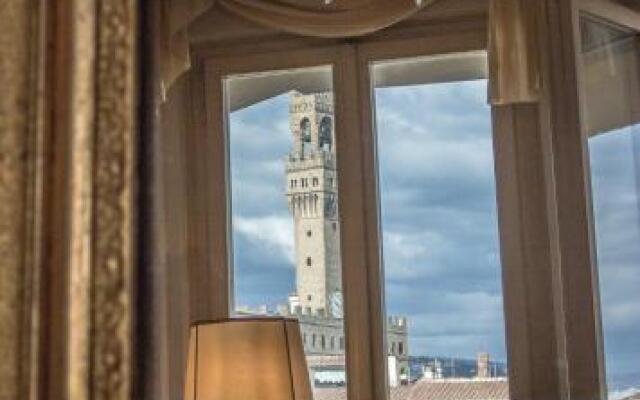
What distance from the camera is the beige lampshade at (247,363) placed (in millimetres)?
1785

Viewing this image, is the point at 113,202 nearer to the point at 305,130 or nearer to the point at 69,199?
the point at 69,199

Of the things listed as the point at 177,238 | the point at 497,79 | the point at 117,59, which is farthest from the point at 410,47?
the point at 117,59

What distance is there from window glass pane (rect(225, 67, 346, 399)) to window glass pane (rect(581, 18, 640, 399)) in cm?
59

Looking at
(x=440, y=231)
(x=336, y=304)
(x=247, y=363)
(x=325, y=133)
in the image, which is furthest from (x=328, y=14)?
(x=247, y=363)

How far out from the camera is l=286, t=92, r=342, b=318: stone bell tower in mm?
2203

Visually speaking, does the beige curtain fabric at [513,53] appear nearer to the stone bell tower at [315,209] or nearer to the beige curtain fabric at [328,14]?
the beige curtain fabric at [328,14]

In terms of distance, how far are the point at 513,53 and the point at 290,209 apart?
0.62m

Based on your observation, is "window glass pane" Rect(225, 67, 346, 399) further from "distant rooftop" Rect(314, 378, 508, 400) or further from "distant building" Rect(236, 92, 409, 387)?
"distant rooftop" Rect(314, 378, 508, 400)

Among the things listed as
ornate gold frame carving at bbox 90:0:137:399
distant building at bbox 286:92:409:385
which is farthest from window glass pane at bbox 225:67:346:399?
ornate gold frame carving at bbox 90:0:137:399

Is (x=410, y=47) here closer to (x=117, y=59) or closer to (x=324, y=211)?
(x=324, y=211)

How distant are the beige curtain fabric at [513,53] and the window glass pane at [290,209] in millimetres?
397

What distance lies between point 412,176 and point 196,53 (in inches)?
24.0

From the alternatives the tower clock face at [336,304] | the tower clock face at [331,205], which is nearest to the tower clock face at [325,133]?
the tower clock face at [331,205]

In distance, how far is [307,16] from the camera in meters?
2.15
